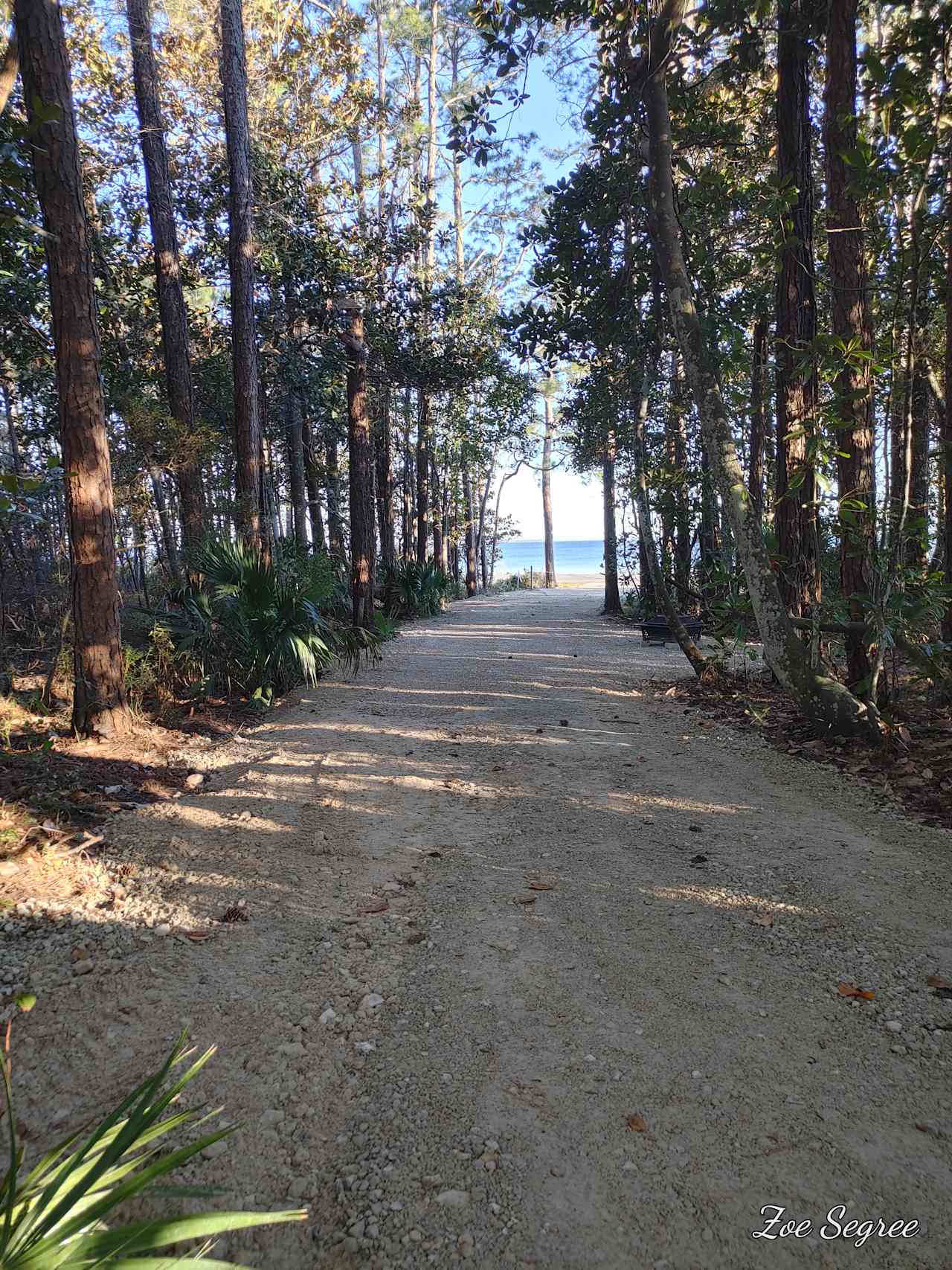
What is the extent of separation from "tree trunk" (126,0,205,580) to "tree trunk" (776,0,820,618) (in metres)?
6.90

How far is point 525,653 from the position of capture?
35.0ft

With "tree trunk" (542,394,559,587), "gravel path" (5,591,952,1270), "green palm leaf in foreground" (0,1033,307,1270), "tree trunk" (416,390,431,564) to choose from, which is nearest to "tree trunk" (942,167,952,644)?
"gravel path" (5,591,952,1270)

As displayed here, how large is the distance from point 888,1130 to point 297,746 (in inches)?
182

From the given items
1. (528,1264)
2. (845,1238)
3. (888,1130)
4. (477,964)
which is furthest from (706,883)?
(528,1264)

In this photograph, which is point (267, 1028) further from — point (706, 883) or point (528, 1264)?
point (706, 883)

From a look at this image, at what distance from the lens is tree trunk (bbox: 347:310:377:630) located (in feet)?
41.3

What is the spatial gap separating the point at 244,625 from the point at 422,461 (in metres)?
13.9

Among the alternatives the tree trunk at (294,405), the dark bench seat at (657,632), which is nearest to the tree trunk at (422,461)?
the tree trunk at (294,405)

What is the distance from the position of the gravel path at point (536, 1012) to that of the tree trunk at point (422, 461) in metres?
15.6

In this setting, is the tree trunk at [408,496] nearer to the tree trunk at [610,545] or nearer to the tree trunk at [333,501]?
the tree trunk at [333,501]

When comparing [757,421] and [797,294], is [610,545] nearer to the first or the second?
[757,421]

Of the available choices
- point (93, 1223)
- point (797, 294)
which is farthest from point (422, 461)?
point (93, 1223)

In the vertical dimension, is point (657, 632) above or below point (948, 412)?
below

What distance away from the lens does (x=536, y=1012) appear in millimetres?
2354
